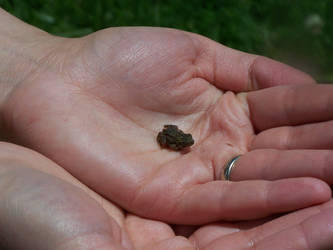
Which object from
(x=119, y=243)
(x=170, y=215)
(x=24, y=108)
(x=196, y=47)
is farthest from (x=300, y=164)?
(x=24, y=108)

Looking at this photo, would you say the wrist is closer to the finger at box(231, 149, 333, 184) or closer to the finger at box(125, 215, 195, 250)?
the finger at box(125, 215, 195, 250)

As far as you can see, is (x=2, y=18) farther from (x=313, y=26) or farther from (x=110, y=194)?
(x=313, y=26)

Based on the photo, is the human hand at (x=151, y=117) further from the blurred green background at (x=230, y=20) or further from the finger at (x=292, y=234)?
the blurred green background at (x=230, y=20)

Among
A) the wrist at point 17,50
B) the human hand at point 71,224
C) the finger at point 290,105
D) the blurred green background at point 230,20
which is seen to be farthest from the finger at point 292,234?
the blurred green background at point 230,20

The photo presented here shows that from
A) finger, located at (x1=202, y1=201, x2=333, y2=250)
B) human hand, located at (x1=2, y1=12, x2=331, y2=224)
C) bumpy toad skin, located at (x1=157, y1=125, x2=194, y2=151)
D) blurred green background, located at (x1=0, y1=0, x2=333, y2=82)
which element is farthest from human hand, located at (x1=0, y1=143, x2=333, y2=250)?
blurred green background, located at (x1=0, y1=0, x2=333, y2=82)

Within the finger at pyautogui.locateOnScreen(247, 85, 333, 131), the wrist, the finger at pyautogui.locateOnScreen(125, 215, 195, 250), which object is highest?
the finger at pyautogui.locateOnScreen(247, 85, 333, 131)
